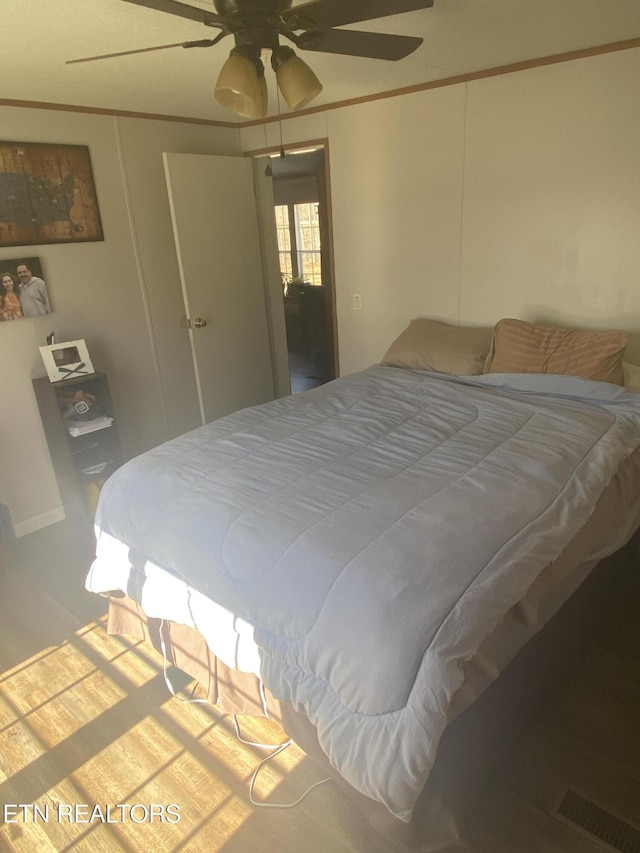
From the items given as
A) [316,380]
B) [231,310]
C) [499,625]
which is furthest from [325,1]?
[316,380]

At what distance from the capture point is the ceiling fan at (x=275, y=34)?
→ 1.42 meters

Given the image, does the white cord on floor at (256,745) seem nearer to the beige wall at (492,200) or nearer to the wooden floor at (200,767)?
the wooden floor at (200,767)

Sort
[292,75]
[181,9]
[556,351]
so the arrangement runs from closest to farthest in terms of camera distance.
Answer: [181,9] → [292,75] → [556,351]

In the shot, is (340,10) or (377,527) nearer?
(340,10)

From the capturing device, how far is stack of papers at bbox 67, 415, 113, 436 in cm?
316

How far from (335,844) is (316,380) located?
442cm

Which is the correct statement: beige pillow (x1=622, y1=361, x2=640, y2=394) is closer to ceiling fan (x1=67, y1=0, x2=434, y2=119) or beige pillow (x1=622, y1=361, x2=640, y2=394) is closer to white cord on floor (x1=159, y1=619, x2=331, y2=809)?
ceiling fan (x1=67, y1=0, x2=434, y2=119)

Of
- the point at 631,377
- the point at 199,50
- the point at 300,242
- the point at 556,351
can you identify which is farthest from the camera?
the point at 300,242

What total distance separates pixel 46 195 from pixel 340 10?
7.24 feet

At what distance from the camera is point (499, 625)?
4.84 ft

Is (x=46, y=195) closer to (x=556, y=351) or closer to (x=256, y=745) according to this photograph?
(x=556, y=351)

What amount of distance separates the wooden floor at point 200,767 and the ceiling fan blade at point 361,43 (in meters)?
2.14

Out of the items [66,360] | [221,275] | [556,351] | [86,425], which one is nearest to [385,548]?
[556,351]

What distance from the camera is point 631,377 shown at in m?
2.58
